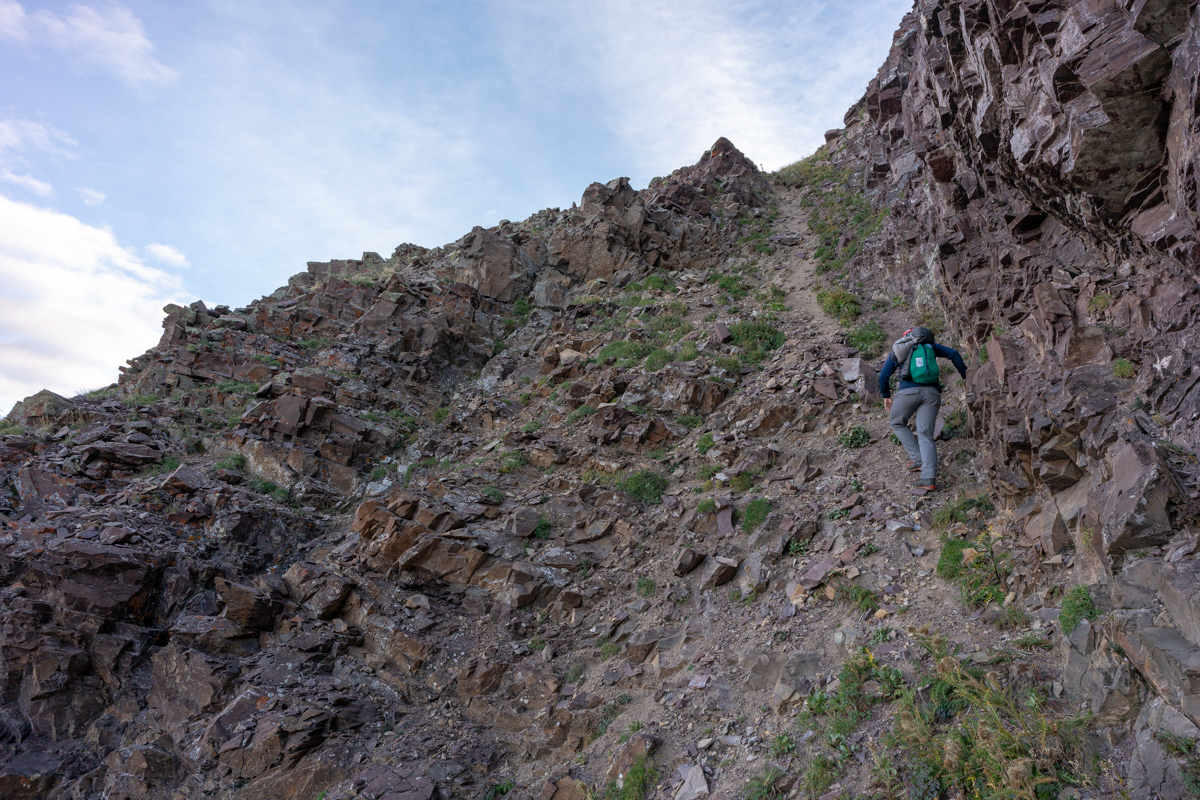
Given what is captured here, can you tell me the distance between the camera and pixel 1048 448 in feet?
19.5

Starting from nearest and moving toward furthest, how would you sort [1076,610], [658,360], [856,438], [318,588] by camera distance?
1. [1076,610]
2. [856,438]
3. [318,588]
4. [658,360]

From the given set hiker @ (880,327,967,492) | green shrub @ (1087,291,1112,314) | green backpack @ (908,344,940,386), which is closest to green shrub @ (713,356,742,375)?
hiker @ (880,327,967,492)

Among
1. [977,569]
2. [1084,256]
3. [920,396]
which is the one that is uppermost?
[1084,256]

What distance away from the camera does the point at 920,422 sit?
786cm

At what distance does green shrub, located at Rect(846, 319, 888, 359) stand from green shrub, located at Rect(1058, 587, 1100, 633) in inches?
298

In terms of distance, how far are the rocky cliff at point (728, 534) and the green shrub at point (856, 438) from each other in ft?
0.13

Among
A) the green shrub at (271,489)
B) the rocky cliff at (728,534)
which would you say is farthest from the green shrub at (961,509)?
the green shrub at (271,489)

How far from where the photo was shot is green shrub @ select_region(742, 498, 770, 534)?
900cm

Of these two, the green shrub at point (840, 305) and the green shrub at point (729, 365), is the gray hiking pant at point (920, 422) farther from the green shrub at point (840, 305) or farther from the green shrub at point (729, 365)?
the green shrub at point (840, 305)

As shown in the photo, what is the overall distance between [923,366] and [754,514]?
3155 millimetres

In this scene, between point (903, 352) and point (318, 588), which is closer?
point (903, 352)

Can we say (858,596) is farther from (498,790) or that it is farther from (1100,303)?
(498,790)

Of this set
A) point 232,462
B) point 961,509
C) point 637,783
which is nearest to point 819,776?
point 637,783

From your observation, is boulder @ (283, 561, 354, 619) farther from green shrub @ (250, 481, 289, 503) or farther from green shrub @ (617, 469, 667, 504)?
green shrub @ (617, 469, 667, 504)
